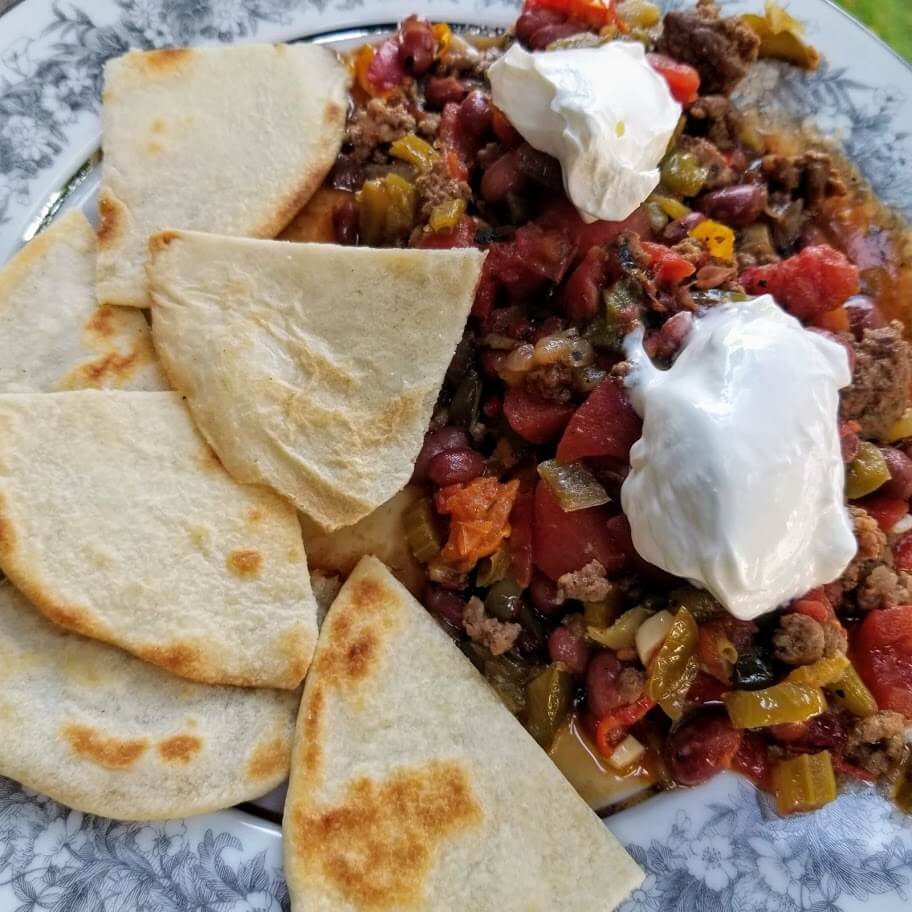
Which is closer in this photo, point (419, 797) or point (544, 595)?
point (419, 797)

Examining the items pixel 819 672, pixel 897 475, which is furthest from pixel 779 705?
pixel 897 475

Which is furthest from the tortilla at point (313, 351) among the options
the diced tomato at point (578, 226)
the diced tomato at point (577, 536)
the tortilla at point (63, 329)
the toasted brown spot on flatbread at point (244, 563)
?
the diced tomato at point (577, 536)

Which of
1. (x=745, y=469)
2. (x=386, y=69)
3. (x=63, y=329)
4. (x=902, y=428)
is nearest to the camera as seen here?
(x=745, y=469)

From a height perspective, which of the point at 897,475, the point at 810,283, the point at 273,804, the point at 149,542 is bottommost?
the point at 273,804

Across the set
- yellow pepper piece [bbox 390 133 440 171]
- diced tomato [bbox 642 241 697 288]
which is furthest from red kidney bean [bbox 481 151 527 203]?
diced tomato [bbox 642 241 697 288]

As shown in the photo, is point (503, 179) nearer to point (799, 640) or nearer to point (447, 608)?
point (447, 608)

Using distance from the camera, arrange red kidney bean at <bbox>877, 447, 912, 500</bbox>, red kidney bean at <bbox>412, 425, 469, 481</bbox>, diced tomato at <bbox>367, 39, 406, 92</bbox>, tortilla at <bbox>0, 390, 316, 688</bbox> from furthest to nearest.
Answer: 1. diced tomato at <bbox>367, 39, 406, 92</bbox>
2. red kidney bean at <bbox>412, 425, 469, 481</bbox>
3. red kidney bean at <bbox>877, 447, 912, 500</bbox>
4. tortilla at <bbox>0, 390, 316, 688</bbox>

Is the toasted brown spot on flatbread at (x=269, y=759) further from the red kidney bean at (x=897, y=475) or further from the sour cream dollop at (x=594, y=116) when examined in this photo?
the red kidney bean at (x=897, y=475)

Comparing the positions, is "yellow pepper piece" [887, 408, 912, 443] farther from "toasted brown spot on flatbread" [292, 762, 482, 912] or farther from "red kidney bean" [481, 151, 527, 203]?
"toasted brown spot on flatbread" [292, 762, 482, 912]
